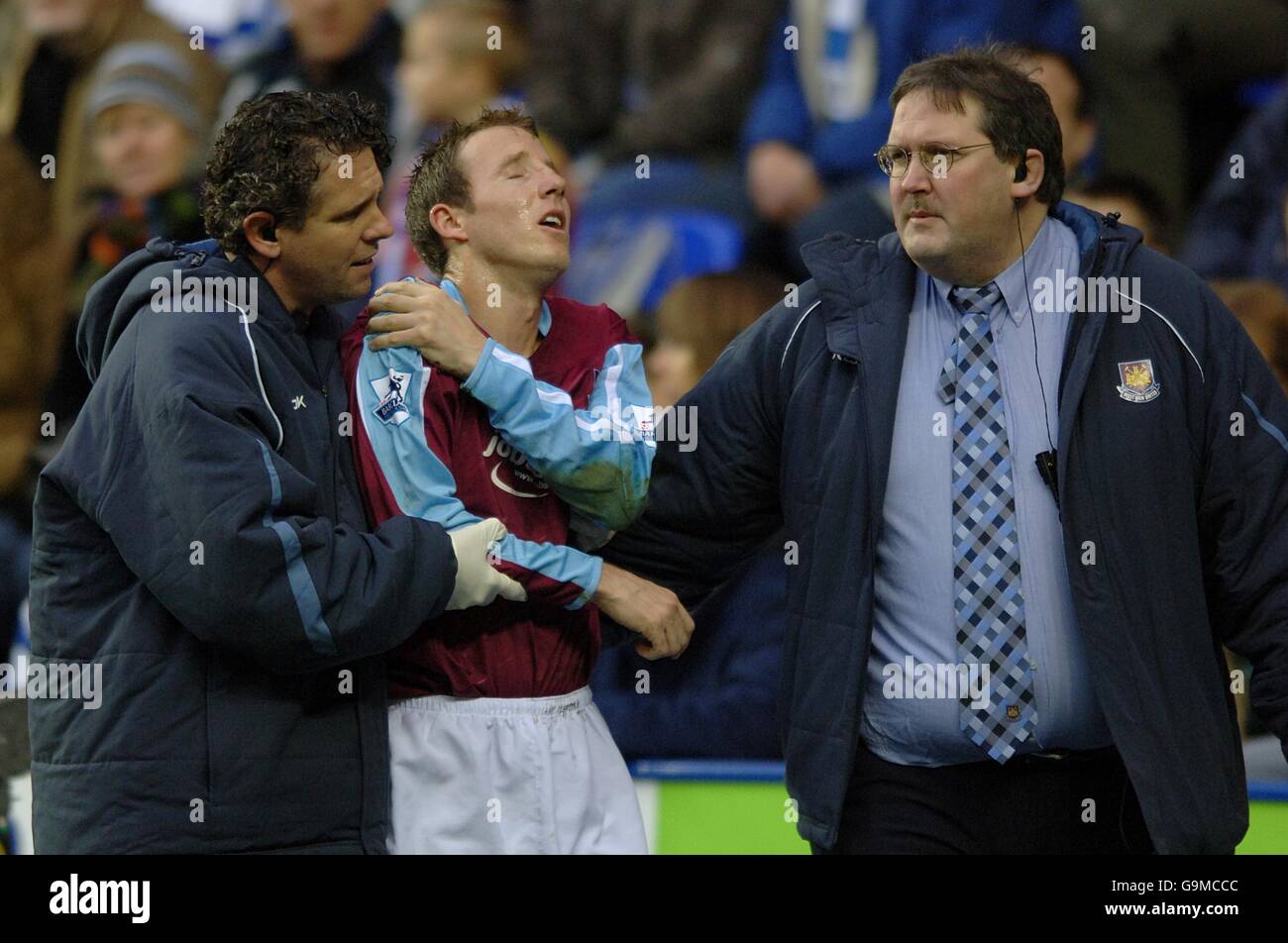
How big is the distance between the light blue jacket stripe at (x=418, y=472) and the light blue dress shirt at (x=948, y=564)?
595 millimetres

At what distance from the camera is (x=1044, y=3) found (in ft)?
19.2

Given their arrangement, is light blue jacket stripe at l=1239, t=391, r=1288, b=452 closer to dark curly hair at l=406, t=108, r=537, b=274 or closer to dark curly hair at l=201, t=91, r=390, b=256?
dark curly hair at l=406, t=108, r=537, b=274

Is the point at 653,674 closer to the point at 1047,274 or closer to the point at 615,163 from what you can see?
the point at 1047,274

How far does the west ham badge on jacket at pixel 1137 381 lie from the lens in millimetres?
3201

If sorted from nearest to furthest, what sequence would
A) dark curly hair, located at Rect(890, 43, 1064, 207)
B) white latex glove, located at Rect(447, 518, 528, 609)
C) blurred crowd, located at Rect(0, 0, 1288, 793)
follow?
white latex glove, located at Rect(447, 518, 528, 609) → dark curly hair, located at Rect(890, 43, 1064, 207) → blurred crowd, located at Rect(0, 0, 1288, 793)

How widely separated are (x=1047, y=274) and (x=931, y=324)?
0.24 metres

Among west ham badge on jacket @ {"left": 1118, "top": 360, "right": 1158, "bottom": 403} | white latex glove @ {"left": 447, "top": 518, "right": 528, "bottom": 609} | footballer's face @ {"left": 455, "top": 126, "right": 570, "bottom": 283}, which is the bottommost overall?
white latex glove @ {"left": 447, "top": 518, "right": 528, "bottom": 609}

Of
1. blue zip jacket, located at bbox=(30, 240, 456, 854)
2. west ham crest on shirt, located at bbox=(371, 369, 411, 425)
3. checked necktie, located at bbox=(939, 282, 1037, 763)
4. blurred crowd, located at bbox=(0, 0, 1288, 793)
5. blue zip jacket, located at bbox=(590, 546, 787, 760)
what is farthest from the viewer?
blurred crowd, located at bbox=(0, 0, 1288, 793)

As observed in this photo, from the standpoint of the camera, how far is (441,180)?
130 inches

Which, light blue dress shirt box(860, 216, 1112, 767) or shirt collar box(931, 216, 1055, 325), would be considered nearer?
light blue dress shirt box(860, 216, 1112, 767)

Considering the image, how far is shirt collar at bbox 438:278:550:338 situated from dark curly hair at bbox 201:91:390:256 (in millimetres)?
297

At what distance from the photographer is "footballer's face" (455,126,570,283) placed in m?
3.21

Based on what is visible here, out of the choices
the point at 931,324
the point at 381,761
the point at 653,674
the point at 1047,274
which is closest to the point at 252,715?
the point at 381,761

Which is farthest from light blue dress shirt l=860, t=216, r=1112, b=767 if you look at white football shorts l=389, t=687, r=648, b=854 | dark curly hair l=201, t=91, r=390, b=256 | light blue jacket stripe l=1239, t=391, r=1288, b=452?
dark curly hair l=201, t=91, r=390, b=256
